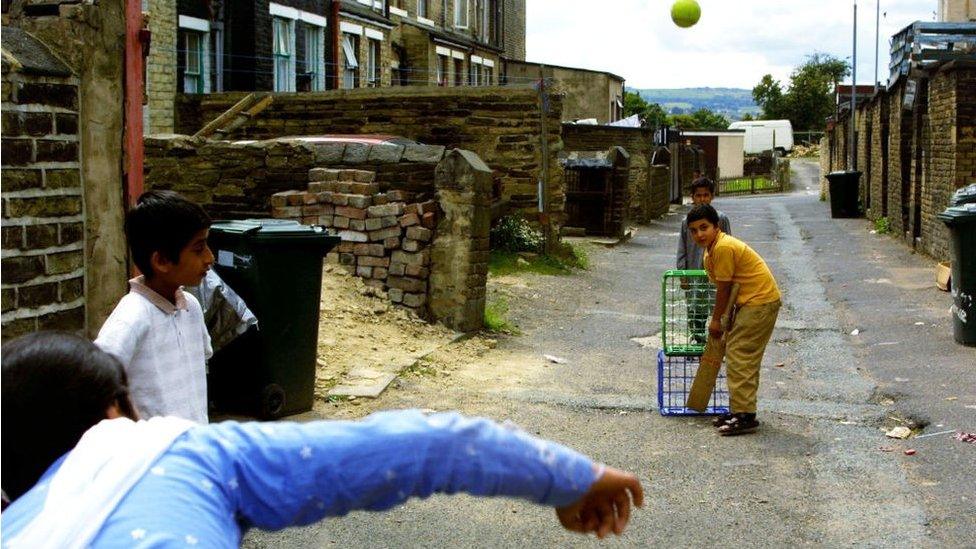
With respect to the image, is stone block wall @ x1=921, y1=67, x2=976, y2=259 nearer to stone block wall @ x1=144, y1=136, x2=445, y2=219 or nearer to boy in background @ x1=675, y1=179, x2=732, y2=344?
boy in background @ x1=675, y1=179, x2=732, y2=344

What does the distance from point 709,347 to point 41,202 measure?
13.7 ft

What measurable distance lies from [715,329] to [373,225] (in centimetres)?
412

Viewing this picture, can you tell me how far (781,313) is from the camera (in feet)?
45.4

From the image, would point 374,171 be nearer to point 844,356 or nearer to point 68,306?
point 844,356

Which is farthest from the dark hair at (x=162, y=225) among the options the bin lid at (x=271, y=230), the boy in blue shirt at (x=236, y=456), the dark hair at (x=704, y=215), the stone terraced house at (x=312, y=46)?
the stone terraced house at (x=312, y=46)

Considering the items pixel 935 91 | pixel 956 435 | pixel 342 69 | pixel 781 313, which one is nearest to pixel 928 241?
pixel 935 91

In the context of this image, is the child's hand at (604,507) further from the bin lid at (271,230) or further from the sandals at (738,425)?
the sandals at (738,425)

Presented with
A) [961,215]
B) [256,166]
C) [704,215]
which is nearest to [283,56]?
[256,166]

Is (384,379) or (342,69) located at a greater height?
(342,69)

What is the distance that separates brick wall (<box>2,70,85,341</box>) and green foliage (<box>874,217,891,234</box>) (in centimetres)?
2041

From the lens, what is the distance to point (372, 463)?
5.95 ft

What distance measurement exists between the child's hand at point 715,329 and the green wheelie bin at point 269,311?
2453mm

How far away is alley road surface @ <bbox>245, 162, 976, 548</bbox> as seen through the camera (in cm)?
562

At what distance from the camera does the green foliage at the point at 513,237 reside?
57.0 ft
